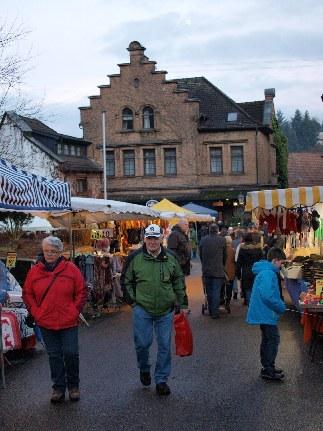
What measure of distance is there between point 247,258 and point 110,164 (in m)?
32.2

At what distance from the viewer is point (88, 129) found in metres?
44.8

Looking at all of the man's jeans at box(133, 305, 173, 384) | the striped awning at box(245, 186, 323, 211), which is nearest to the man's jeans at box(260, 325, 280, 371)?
the man's jeans at box(133, 305, 173, 384)

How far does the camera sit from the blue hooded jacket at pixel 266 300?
7454 mm

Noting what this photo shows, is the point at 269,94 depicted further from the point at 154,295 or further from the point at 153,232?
the point at 154,295

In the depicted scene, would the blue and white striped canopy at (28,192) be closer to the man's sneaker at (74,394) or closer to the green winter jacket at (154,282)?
the green winter jacket at (154,282)

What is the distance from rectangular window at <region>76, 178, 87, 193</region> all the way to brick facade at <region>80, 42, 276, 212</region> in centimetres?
195

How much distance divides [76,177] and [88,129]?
4395 millimetres

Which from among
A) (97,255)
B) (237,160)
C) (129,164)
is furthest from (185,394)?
(129,164)

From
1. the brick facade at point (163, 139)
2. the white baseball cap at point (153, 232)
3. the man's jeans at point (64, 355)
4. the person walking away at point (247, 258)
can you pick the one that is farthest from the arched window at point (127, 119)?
the man's jeans at point (64, 355)

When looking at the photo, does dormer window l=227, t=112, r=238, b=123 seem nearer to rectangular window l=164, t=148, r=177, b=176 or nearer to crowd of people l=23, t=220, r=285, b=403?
rectangular window l=164, t=148, r=177, b=176

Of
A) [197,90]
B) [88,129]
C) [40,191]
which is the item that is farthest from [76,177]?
[40,191]

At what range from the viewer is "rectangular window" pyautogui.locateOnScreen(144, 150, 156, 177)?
145ft

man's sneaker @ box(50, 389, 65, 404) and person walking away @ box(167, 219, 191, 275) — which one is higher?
person walking away @ box(167, 219, 191, 275)

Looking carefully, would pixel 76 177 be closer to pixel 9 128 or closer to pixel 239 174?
pixel 9 128
